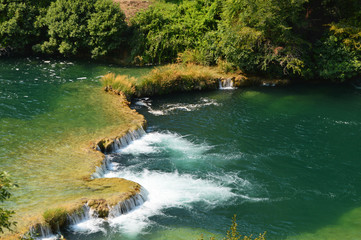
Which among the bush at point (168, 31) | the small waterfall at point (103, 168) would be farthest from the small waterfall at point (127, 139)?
the bush at point (168, 31)

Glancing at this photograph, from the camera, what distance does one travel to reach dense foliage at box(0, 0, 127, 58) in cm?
2859

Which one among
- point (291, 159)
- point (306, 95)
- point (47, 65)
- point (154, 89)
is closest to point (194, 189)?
point (291, 159)

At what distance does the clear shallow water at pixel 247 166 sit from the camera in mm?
13352

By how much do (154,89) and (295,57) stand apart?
9.32 metres

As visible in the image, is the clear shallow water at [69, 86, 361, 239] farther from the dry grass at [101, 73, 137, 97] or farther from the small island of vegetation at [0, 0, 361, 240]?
the small island of vegetation at [0, 0, 361, 240]

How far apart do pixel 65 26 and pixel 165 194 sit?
18.6 meters

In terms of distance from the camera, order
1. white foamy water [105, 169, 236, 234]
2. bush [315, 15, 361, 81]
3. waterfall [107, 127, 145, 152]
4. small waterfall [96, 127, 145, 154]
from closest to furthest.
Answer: white foamy water [105, 169, 236, 234], small waterfall [96, 127, 145, 154], waterfall [107, 127, 145, 152], bush [315, 15, 361, 81]

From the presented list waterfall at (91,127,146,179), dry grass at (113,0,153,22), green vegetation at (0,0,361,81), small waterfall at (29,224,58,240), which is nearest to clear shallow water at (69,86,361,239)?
waterfall at (91,127,146,179)

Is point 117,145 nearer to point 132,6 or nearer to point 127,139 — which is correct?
point 127,139

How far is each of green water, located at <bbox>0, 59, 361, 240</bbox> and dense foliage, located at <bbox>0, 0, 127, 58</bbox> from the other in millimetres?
3067

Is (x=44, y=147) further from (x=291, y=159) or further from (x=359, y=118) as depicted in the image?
(x=359, y=118)

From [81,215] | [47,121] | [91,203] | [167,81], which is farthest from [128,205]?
[167,81]

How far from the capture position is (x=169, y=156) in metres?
17.6

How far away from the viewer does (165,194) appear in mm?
14688
